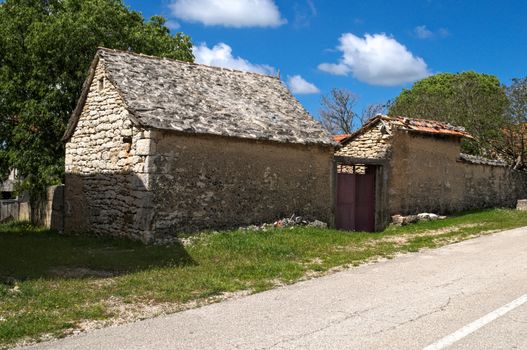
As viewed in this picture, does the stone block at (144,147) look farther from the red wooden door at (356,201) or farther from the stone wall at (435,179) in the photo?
the stone wall at (435,179)

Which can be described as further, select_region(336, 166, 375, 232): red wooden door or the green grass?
select_region(336, 166, 375, 232): red wooden door

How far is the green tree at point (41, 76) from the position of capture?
17250 mm

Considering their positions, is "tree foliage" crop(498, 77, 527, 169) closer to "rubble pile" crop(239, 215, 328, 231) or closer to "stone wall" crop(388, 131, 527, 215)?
"stone wall" crop(388, 131, 527, 215)

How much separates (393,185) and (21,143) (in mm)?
12789

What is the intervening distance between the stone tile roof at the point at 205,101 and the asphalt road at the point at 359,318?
5.85 meters

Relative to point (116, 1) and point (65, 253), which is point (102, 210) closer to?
point (65, 253)

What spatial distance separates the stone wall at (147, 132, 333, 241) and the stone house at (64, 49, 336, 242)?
25 mm

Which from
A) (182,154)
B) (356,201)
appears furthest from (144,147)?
(356,201)

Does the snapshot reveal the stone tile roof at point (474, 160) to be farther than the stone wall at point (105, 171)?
Yes

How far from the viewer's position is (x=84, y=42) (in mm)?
17562

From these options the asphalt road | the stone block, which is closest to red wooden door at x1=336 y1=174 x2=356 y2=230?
the stone block

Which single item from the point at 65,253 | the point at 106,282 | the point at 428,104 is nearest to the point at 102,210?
the point at 65,253

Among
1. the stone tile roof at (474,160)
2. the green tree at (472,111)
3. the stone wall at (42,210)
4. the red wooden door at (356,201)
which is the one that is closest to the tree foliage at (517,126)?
the green tree at (472,111)

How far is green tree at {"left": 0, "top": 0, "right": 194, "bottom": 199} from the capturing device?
1725 centimetres
